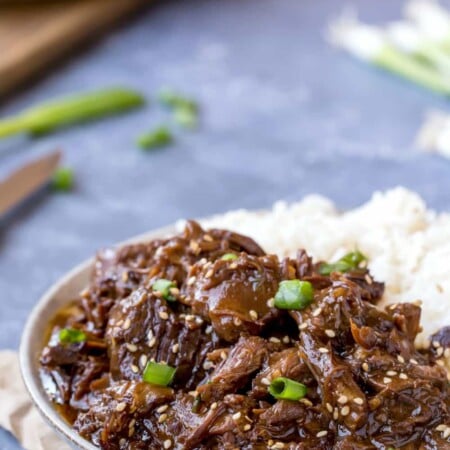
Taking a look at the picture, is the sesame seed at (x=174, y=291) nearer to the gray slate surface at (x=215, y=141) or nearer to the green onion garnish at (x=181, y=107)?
the gray slate surface at (x=215, y=141)

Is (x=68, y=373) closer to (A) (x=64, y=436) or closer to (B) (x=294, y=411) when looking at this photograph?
(A) (x=64, y=436)

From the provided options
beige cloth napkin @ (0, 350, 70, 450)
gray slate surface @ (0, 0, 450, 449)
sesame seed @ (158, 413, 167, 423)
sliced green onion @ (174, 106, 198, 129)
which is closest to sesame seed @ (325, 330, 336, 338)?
sesame seed @ (158, 413, 167, 423)

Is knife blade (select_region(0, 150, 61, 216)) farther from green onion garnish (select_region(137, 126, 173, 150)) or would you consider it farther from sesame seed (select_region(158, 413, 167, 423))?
sesame seed (select_region(158, 413, 167, 423))

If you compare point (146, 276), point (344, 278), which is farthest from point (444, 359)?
point (146, 276)

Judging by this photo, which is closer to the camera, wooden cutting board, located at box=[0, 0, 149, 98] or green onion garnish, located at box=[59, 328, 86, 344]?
green onion garnish, located at box=[59, 328, 86, 344]

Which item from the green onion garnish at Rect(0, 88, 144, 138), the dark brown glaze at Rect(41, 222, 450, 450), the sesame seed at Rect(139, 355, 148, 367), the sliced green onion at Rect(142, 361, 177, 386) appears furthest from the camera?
the green onion garnish at Rect(0, 88, 144, 138)

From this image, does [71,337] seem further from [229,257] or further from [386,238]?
[386,238]

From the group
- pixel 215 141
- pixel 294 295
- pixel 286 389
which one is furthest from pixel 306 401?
pixel 215 141
